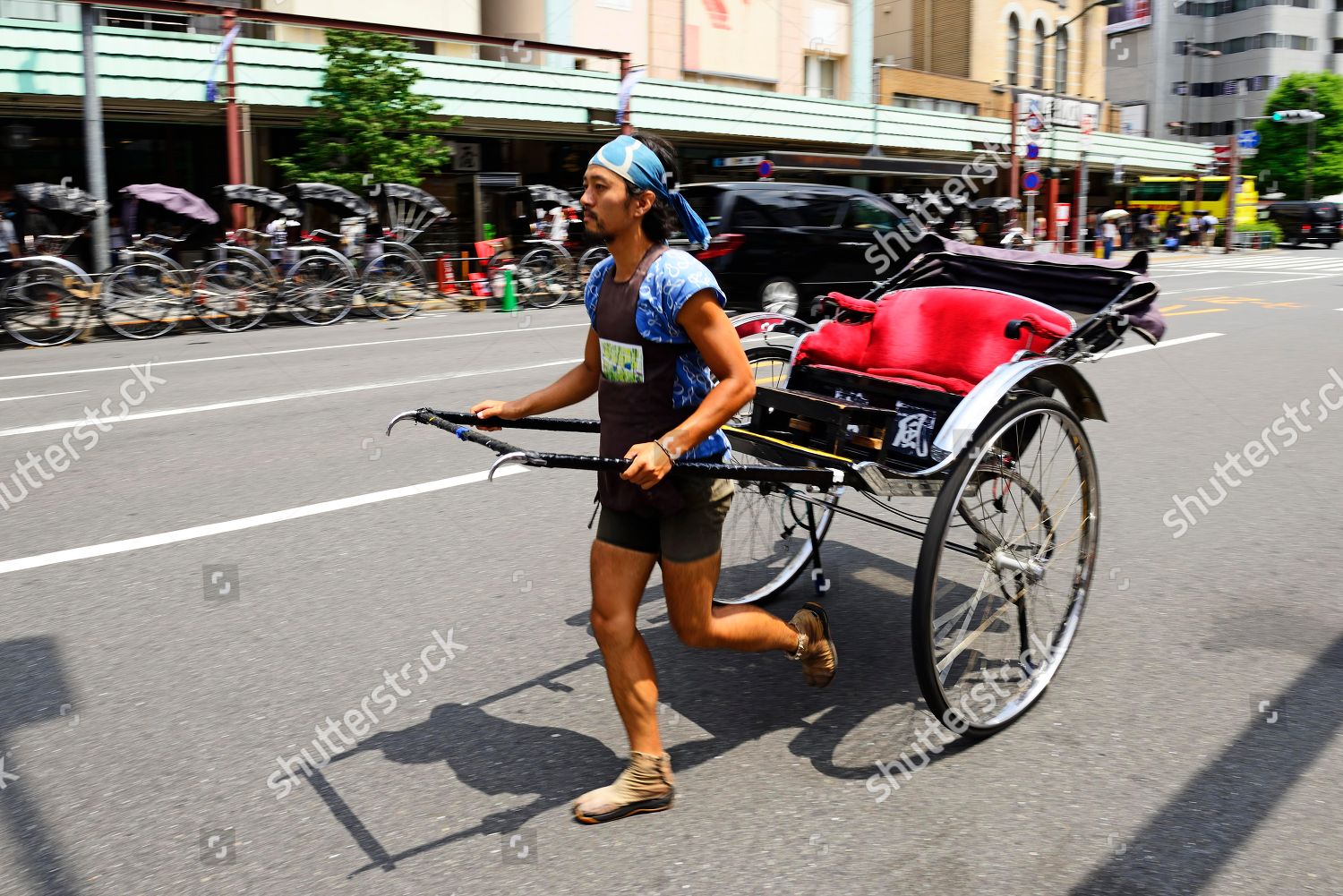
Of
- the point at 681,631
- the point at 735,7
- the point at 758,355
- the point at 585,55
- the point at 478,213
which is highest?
the point at 735,7

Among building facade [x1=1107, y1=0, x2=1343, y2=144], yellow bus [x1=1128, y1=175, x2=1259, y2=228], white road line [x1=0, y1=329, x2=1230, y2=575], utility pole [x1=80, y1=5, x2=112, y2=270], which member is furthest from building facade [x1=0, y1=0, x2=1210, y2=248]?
building facade [x1=1107, y1=0, x2=1343, y2=144]

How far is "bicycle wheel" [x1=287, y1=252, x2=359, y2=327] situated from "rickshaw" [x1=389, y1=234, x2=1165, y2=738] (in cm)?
1208

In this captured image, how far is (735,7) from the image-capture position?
30359 millimetres

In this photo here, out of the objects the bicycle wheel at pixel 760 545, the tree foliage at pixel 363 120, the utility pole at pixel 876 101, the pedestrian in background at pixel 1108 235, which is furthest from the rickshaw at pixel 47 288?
the pedestrian in background at pixel 1108 235

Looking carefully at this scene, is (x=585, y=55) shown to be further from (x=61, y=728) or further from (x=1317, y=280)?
(x=61, y=728)

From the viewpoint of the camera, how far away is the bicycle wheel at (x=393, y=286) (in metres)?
16.3

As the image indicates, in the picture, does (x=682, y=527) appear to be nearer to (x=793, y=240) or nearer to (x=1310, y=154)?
(x=793, y=240)

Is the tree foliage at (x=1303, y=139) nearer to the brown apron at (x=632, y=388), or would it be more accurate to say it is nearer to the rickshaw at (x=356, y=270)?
the rickshaw at (x=356, y=270)

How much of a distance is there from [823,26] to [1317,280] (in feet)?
52.9

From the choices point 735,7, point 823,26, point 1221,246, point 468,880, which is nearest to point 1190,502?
point 468,880

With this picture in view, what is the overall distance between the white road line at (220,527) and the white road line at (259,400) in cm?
321

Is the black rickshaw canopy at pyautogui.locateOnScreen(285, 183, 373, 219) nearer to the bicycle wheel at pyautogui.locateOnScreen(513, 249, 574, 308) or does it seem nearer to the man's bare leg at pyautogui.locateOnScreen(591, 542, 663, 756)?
the bicycle wheel at pyautogui.locateOnScreen(513, 249, 574, 308)

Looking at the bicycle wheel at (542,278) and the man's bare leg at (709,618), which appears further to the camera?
the bicycle wheel at (542,278)

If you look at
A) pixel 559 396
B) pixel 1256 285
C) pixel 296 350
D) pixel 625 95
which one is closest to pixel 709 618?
pixel 559 396
